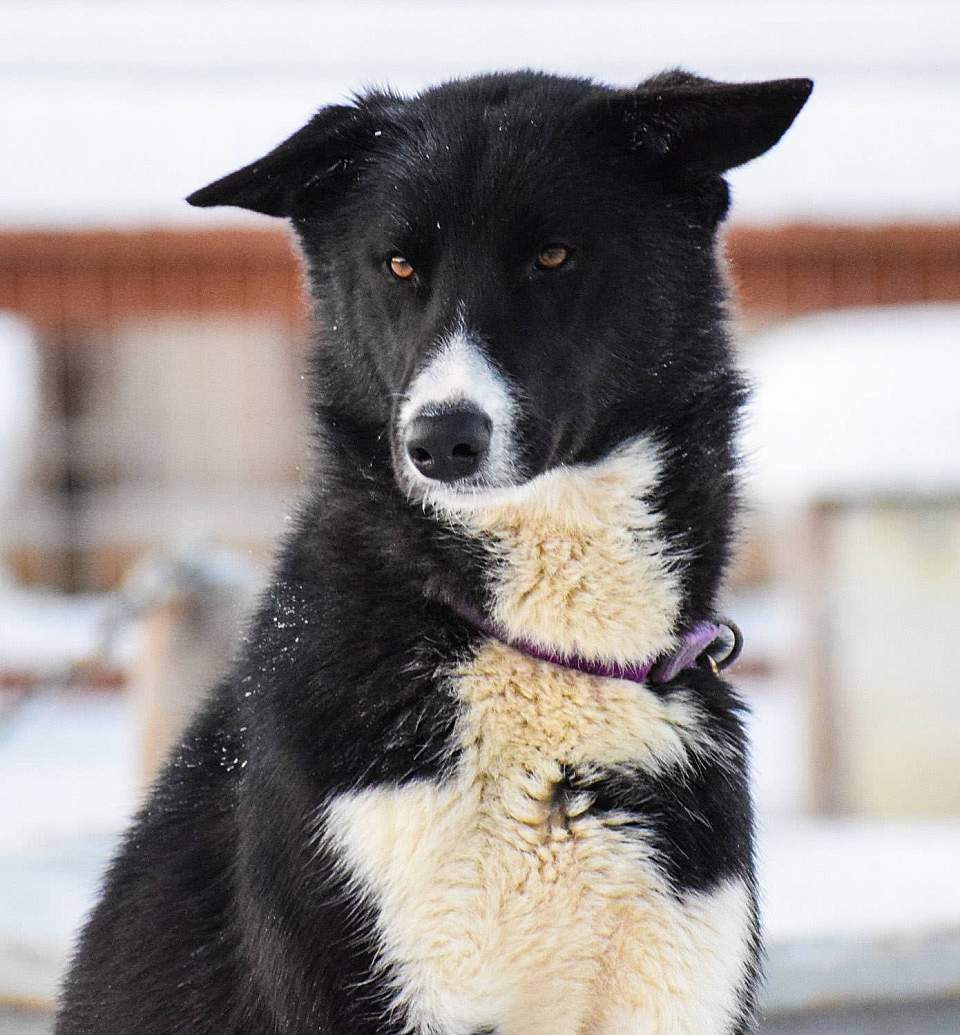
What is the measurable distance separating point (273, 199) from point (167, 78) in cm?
816

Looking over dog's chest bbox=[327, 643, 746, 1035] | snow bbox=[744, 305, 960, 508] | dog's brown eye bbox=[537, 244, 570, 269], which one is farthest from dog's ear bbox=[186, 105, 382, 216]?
snow bbox=[744, 305, 960, 508]

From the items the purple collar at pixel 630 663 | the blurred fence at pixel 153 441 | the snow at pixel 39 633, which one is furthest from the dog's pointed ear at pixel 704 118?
the blurred fence at pixel 153 441

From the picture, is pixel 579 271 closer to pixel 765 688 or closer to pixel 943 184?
pixel 943 184

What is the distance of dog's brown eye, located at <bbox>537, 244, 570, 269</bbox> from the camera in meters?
2.24

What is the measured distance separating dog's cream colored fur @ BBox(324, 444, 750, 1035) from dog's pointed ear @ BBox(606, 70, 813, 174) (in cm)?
58

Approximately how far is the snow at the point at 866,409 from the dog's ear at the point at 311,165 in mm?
3326

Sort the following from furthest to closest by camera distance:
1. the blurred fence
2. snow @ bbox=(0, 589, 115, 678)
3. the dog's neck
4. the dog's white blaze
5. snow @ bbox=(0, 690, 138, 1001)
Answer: the blurred fence
snow @ bbox=(0, 589, 115, 678)
snow @ bbox=(0, 690, 138, 1001)
the dog's neck
the dog's white blaze

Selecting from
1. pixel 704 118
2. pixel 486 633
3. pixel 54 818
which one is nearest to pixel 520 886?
pixel 486 633

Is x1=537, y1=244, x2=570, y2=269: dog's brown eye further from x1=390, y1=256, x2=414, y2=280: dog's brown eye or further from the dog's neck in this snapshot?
the dog's neck

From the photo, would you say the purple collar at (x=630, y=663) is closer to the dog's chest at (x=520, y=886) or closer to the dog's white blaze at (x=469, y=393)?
the dog's chest at (x=520, y=886)

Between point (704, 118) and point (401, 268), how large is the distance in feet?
1.60

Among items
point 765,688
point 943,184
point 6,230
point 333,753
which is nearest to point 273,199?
point 333,753

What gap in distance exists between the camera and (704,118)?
7.29 ft

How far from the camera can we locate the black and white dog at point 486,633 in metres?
2.01
